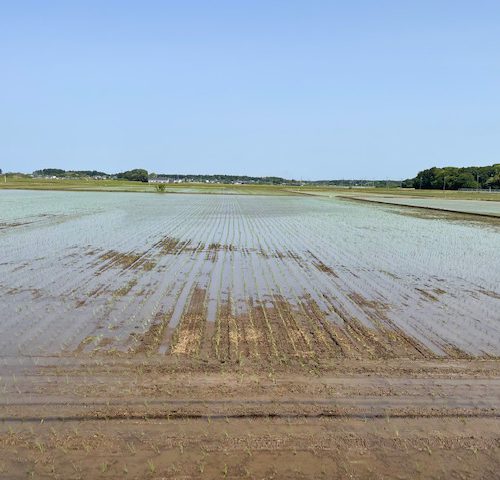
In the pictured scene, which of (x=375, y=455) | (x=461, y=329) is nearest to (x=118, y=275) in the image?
(x=461, y=329)

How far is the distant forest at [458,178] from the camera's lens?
413ft

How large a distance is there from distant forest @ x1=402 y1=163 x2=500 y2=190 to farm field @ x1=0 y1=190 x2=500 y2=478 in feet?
420

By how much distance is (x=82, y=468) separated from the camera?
3.30 meters

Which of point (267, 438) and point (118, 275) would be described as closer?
point (267, 438)

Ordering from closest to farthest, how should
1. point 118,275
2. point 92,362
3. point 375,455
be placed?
point 375,455, point 92,362, point 118,275

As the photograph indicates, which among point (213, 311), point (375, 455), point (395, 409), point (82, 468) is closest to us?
point (82, 468)

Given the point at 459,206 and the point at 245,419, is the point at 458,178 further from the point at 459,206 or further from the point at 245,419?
the point at 245,419

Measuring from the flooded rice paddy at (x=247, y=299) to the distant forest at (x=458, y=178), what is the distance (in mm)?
122339

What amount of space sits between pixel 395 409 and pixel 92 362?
11.0 ft

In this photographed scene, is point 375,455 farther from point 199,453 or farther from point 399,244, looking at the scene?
point 399,244

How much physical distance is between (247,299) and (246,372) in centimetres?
354

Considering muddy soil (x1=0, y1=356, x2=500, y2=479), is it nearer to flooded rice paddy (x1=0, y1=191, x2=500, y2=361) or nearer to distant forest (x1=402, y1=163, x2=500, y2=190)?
flooded rice paddy (x1=0, y1=191, x2=500, y2=361)

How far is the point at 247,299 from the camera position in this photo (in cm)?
851

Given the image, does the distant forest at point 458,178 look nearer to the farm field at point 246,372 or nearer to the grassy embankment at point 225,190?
the grassy embankment at point 225,190
